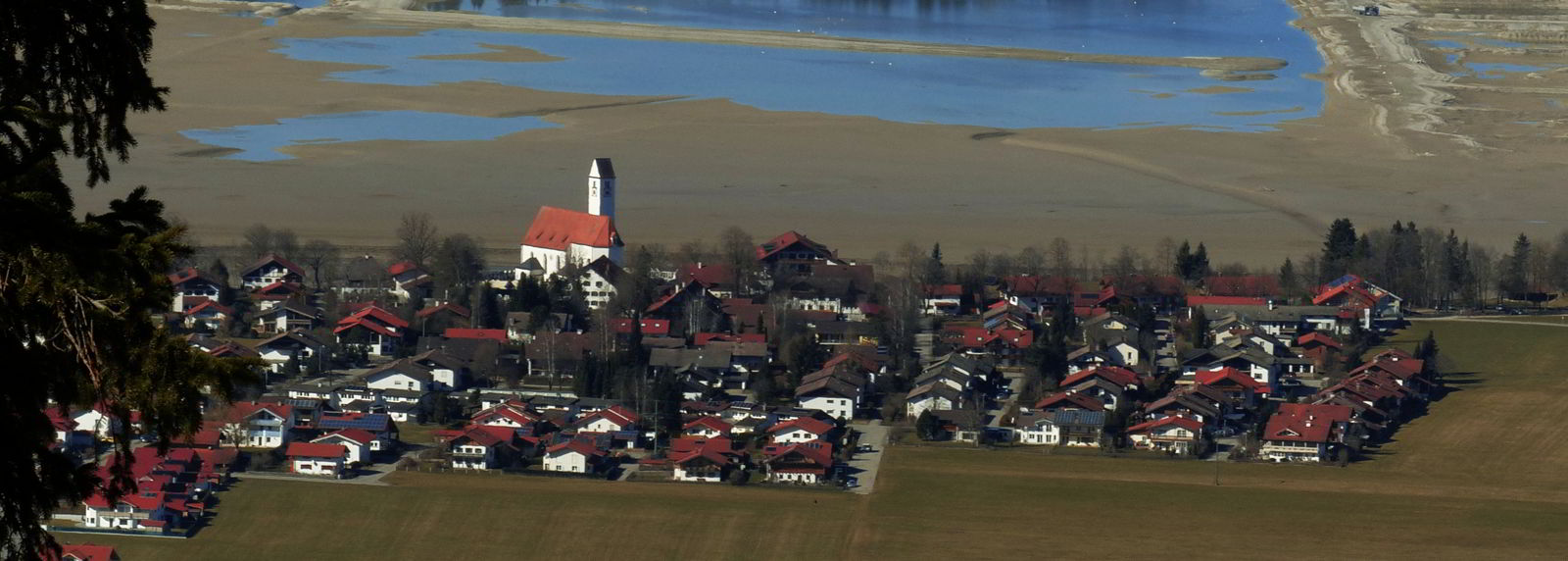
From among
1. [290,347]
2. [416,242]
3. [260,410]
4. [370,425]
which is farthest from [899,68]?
[260,410]

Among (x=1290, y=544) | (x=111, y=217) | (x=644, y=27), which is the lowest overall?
(x=1290, y=544)

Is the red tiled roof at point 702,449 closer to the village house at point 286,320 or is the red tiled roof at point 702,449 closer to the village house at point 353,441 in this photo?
the village house at point 353,441

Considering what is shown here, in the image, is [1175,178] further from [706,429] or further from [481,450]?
[481,450]

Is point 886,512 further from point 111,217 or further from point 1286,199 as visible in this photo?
point 1286,199

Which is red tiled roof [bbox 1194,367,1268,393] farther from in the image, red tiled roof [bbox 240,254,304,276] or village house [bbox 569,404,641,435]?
red tiled roof [bbox 240,254,304,276]

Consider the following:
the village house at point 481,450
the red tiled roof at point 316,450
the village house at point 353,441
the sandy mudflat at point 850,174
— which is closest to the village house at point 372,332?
the village house at point 353,441

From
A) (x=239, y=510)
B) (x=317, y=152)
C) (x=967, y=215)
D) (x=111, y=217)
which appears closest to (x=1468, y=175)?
(x=967, y=215)
